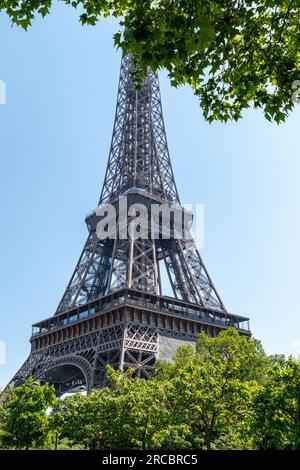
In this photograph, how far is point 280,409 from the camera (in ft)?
45.1

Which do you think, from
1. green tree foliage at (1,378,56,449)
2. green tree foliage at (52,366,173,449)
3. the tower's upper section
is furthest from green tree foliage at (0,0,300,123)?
the tower's upper section

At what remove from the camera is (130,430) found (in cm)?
1883

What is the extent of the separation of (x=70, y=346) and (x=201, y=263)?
16424 millimetres

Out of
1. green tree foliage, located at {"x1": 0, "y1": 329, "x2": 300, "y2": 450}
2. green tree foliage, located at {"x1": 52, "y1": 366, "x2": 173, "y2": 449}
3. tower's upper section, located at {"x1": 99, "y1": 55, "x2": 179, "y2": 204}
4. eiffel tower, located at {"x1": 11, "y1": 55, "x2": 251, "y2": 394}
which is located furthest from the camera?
tower's upper section, located at {"x1": 99, "y1": 55, "x2": 179, "y2": 204}

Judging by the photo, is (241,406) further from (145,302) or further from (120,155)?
(120,155)

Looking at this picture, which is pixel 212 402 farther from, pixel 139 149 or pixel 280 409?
pixel 139 149

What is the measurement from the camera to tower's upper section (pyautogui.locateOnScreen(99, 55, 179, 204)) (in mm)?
49344

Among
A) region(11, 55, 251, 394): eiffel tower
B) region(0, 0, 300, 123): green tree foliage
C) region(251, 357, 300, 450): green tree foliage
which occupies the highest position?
region(11, 55, 251, 394): eiffel tower

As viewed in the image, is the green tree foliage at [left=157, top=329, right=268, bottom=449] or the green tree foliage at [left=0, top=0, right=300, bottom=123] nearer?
the green tree foliage at [left=0, top=0, right=300, bottom=123]

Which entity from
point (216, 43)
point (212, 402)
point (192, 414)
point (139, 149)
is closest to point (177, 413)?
point (192, 414)

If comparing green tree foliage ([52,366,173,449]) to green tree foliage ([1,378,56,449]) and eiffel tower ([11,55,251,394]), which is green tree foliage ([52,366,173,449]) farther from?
eiffel tower ([11,55,251,394])

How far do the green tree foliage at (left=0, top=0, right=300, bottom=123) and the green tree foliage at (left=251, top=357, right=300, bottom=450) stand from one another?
912 cm

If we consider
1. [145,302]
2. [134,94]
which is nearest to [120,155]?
[134,94]

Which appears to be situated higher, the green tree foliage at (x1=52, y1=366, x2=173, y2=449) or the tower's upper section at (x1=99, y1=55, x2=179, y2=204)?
the tower's upper section at (x1=99, y1=55, x2=179, y2=204)
